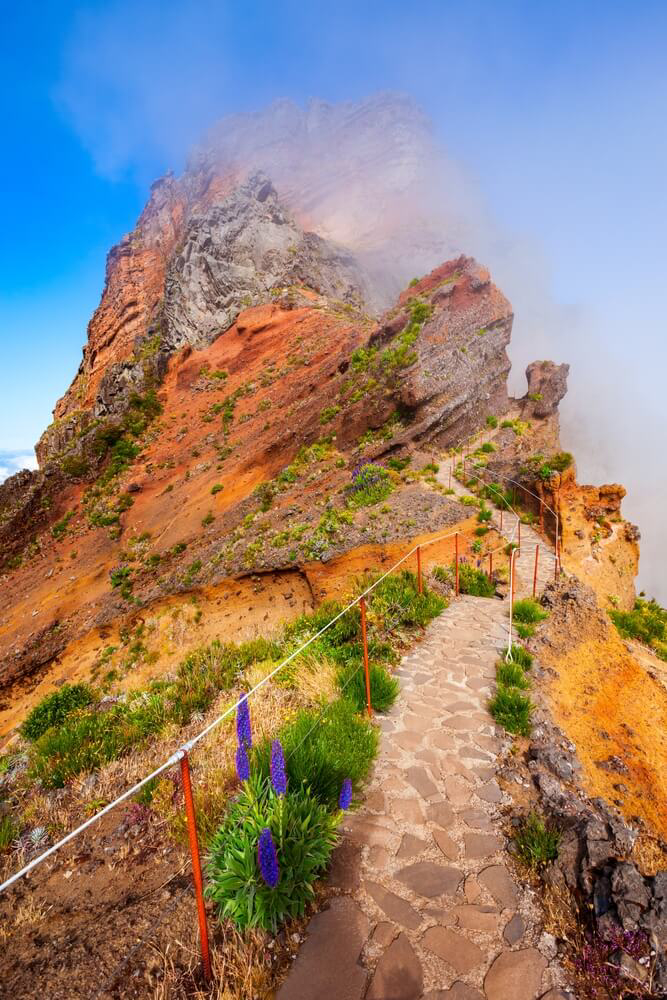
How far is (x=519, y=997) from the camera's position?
7.40 feet

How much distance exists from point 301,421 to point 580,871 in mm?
20377

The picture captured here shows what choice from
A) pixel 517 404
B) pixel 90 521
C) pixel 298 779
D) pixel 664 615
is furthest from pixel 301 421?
pixel 298 779

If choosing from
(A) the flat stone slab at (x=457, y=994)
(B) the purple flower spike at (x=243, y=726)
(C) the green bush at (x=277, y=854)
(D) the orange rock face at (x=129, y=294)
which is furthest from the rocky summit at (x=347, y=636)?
(D) the orange rock face at (x=129, y=294)

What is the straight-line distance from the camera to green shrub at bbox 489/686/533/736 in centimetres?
454

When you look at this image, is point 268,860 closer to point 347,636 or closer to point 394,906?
point 394,906

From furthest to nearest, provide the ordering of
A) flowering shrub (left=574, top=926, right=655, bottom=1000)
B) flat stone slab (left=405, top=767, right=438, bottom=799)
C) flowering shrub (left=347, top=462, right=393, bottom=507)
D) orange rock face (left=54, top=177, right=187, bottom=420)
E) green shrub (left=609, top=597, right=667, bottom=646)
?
orange rock face (left=54, top=177, right=187, bottom=420) → flowering shrub (left=347, top=462, right=393, bottom=507) → green shrub (left=609, top=597, right=667, bottom=646) → flat stone slab (left=405, top=767, right=438, bottom=799) → flowering shrub (left=574, top=926, right=655, bottom=1000)

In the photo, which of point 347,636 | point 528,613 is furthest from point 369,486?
point 347,636

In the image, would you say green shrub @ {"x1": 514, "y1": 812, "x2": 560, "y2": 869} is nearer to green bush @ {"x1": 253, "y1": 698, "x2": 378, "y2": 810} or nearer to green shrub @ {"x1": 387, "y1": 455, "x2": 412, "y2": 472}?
green bush @ {"x1": 253, "y1": 698, "x2": 378, "y2": 810}

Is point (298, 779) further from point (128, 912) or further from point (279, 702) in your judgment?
point (279, 702)

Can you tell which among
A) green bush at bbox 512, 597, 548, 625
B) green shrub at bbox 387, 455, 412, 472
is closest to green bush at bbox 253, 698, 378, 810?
green bush at bbox 512, 597, 548, 625

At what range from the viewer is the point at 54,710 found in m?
8.80

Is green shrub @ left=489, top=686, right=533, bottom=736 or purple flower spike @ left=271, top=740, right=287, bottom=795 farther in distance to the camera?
green shrub @ left=489, top=686, right=533, bottom=736

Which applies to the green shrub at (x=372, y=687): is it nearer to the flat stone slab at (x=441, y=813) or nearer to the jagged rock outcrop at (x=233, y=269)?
the flat stone slab at (x=441, y=813)

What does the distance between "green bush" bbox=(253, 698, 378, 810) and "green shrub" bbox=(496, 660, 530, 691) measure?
6.23 ft
